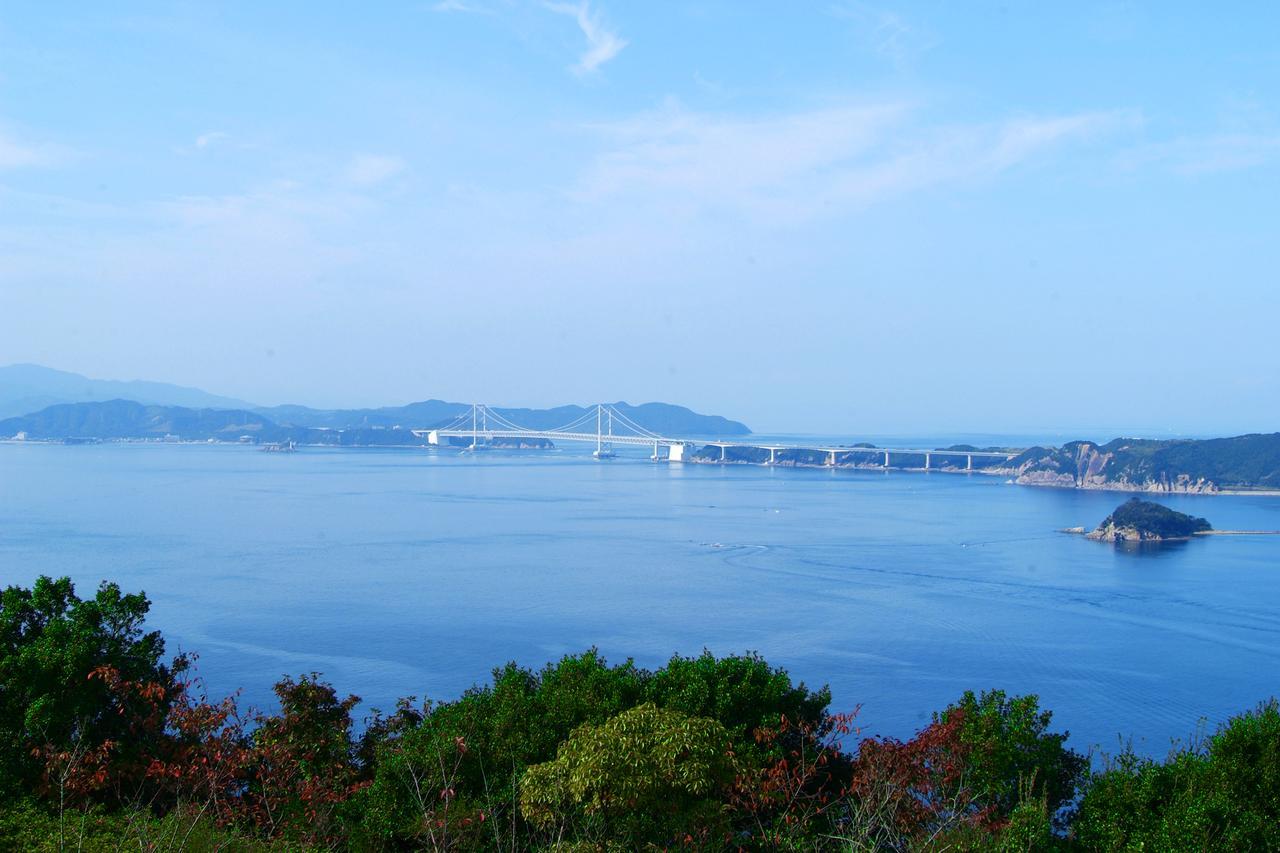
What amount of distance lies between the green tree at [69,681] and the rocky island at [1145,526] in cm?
2260

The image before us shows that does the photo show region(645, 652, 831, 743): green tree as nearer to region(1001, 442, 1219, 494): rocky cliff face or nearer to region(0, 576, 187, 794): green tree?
region(0, 576, 187, 794): green tree

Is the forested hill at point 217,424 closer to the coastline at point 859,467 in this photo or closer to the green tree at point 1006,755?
the coastline at point 859,467

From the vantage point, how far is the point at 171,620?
12461mm

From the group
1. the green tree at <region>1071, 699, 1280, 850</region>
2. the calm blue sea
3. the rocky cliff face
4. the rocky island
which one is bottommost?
the calm blue sea

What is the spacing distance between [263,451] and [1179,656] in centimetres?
5149

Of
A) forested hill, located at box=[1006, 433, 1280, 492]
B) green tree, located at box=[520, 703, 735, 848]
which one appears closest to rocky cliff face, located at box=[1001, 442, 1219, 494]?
forested hill, located at box=[1006, 433, 1280, 492]

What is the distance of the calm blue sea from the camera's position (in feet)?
34.8

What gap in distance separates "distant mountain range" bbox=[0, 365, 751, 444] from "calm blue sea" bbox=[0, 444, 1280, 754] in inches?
1369

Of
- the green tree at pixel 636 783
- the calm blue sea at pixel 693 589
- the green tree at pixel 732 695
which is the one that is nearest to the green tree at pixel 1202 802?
the green tree at pixel 732 695

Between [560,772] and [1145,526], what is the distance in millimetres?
23515

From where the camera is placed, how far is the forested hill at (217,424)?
6291 cm

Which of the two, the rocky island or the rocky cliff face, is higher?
the rocky cliff face

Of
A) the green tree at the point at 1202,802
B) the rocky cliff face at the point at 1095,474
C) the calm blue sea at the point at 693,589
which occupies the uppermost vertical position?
the rocky cliff face at the point at 1095,474

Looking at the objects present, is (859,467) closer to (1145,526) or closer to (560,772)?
(1145,526)
